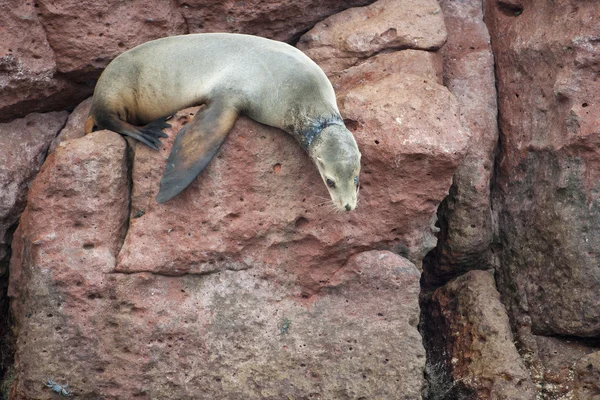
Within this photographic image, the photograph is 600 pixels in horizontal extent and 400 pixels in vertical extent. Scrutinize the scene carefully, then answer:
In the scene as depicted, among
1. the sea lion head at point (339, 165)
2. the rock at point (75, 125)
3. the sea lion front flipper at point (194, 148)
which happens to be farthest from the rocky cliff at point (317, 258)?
the rock at point (75, 125)

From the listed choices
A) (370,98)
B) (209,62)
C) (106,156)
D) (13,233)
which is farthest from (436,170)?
(13,233)

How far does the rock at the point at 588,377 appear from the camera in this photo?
5199mm

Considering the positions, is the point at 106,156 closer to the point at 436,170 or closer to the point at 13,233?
the point at 13,233

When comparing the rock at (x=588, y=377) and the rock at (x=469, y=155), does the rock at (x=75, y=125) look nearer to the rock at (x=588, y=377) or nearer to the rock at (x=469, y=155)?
the rock at (x=469, y=155)

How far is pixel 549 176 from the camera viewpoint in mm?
5598

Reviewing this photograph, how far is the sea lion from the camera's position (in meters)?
4.79

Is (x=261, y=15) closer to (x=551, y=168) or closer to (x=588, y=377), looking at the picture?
(x=551, y=168)

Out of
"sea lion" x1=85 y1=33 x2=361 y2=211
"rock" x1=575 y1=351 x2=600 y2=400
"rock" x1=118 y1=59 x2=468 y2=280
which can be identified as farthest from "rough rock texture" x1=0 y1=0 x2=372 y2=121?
"rock" x1=575 y1=351 x2=600 y2=400

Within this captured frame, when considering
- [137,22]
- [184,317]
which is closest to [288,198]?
[184,317]

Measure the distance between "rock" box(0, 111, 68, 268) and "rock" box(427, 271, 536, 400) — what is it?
3.06 m

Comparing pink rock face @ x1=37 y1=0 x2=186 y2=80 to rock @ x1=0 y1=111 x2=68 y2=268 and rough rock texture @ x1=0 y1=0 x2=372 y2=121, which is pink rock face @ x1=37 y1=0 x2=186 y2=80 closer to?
rough rock texture @ x1=0 y1=0 x2=372 y2=121

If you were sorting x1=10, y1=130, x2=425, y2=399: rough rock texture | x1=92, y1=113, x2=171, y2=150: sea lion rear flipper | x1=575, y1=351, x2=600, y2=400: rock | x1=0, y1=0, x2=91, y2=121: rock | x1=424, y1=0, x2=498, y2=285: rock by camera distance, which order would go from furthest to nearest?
1. x1=424, y1=0, x2=498, y2=285: rock
2. x1=0, y1=0, x2=91, y2=121: rock
3. x1=575, y1=351, x2=600, y2=400: rock
4. x1=92, y1=113, x2=171, y2=150: sea lion rear flipper
5. x1=10, y1=130, x2=425, y2=399: rough rock texture

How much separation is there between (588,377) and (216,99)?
2934mm

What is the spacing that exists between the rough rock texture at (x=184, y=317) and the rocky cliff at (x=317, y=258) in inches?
0.5
